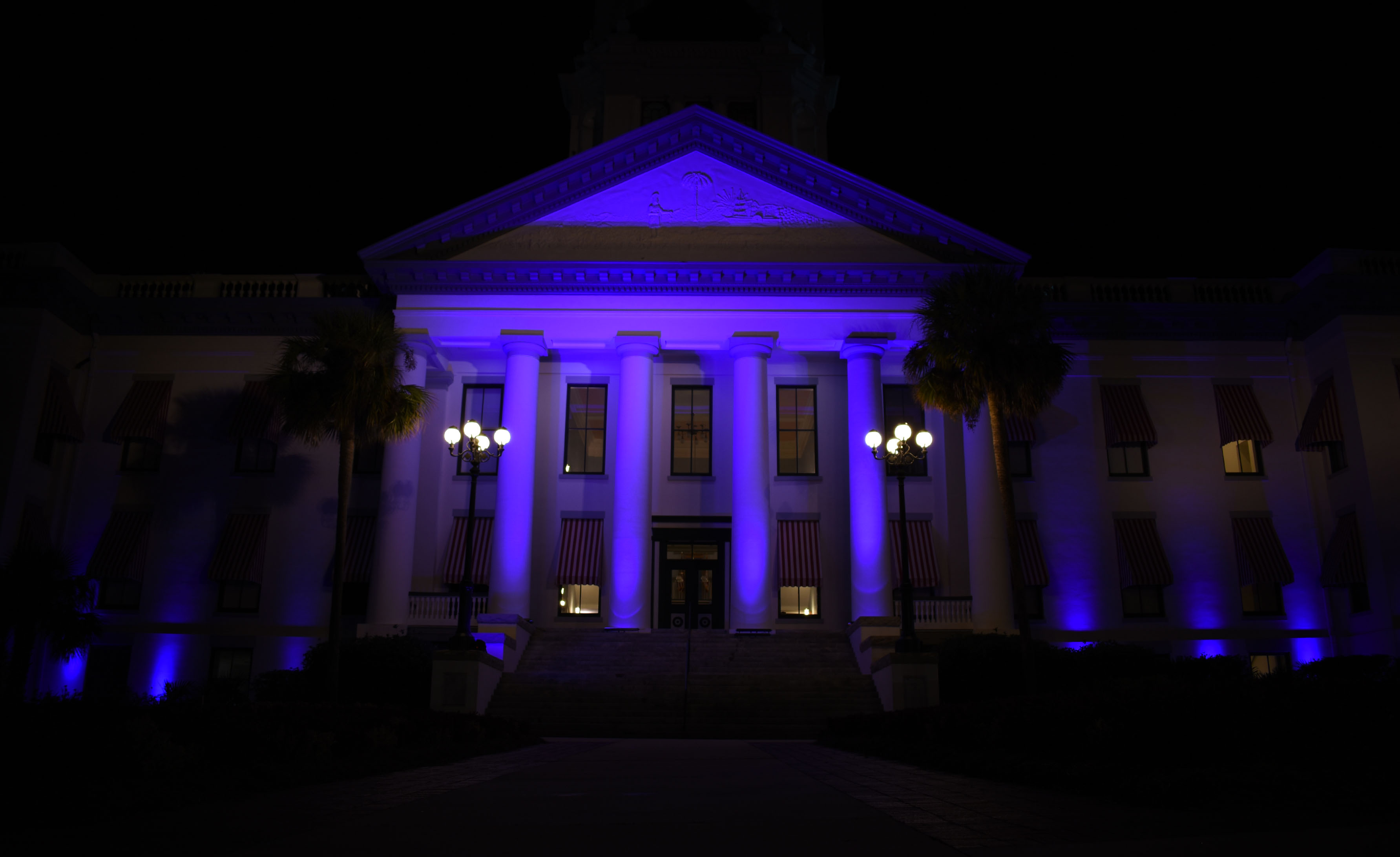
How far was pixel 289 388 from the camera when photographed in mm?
24375

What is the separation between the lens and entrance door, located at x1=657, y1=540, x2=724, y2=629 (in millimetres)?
32406

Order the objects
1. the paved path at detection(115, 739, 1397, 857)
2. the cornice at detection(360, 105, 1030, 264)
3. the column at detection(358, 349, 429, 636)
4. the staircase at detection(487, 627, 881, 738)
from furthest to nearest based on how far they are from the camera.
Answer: the cornice at detection(360, 105, 1030, 264) < the column at detection(358, 349, 429, 636) < the staircase at detection(487, 627, 881, 738) < the paved path at detection(115, 739, 1397, 857)

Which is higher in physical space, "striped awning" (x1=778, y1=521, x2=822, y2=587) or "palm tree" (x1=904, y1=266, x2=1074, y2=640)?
"palm tree" (x1=904, y1=266, x2=1074, y2=640)

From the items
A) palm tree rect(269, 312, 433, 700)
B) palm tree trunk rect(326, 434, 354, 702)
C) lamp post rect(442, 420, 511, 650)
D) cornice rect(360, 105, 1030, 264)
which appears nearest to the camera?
lamp post rect(442, 420, 511, 650)

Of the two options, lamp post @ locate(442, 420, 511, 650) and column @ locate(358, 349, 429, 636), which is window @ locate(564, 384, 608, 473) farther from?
lamp post @ locate(442, 420, 511, 650)

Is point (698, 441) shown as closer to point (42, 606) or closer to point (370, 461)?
point (370, 461)

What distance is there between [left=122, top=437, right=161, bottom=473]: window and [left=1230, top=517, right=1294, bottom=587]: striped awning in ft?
115

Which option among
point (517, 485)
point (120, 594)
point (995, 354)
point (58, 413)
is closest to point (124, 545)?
point (120, 594)

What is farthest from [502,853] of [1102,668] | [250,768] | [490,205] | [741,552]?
[490,205]

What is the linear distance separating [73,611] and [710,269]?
64.5 feet

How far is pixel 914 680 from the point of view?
71.7 feet

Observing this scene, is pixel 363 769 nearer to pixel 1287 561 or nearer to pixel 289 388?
pixel 289 388

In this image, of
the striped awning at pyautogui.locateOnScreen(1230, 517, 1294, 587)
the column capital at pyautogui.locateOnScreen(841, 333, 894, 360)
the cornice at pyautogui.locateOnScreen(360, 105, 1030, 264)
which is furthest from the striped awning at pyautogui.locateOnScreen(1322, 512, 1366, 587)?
the column capital at pyautogui.locateOnScreen(841, 333, 894, 360)

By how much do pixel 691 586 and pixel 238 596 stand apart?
14.5 m
